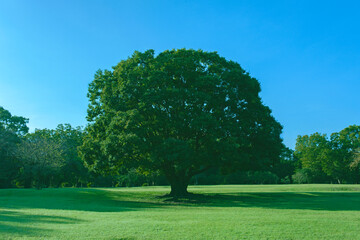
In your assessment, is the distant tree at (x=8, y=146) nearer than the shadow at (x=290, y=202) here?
No

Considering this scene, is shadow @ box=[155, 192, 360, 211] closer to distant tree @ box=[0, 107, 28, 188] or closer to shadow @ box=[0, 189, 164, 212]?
shadow @ box=[0, 189, 164, 212]

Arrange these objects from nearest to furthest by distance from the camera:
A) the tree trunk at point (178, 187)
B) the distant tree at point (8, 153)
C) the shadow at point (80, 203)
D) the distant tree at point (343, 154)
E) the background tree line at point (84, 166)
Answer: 1. the shadow at point (80, 203)
2. the tree trunk at point (178, 187)
3. the background tree line at point (84, 166)
4. the distant tree at point (8, 153)
5. the distant tree at point (343, 154)

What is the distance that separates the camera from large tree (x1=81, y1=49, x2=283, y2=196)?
2400cm

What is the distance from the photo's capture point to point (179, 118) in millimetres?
25234

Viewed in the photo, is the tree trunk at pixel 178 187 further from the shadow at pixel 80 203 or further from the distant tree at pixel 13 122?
the distant tree at pixel 13 122

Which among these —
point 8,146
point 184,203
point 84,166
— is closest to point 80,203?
point 184,203

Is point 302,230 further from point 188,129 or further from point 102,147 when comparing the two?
point 102,147

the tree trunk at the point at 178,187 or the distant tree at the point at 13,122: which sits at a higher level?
the distant tree at the point at 13,122

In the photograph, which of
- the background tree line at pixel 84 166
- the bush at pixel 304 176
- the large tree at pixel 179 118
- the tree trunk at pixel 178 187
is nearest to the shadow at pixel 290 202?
the tree trunk at pixel 178 187

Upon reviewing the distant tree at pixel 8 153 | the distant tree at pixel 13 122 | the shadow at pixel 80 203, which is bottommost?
the shadow at pixel 80 203

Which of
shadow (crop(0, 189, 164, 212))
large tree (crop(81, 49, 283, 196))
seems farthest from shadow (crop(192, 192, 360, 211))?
shadow (crop(0, 189, 164, 212))

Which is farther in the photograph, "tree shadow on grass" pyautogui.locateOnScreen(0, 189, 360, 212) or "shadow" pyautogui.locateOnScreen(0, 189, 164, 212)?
"tree shadow on grass" pyautogui.locateOnScreen(0, 189, 360, 212)

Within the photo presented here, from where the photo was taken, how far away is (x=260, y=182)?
8850 centimetres

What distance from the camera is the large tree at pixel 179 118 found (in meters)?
24.0
